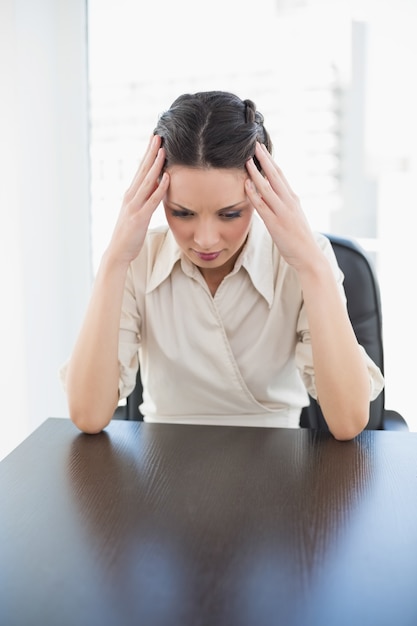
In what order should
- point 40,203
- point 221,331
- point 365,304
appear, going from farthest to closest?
point 40,203, point 365,304, point 221,331

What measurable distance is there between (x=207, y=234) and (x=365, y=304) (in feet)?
1.60

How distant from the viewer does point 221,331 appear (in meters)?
1.38

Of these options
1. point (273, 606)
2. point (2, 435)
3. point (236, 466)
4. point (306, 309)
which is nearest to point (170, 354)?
point (306, 309)

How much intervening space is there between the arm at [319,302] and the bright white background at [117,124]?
106 cm

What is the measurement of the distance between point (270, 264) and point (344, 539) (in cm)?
71

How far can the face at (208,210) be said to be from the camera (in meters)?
1.16

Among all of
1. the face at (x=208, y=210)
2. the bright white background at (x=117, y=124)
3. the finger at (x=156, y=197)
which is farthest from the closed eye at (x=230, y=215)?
the bright white background at (x=117, y=124)

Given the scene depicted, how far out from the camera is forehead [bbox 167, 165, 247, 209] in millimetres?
1153

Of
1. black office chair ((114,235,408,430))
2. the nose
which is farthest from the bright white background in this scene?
the nose

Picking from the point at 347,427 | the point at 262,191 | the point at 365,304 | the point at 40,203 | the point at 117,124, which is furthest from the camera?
the point at 117,124

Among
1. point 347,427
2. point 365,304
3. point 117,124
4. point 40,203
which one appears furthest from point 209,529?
point 117,124

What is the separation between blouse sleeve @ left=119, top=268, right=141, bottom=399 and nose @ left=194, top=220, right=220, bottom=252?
27 cm

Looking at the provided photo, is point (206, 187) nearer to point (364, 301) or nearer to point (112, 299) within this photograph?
point (112, 299)

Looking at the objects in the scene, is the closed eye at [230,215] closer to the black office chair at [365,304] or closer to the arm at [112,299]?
the arm at [112,299]
